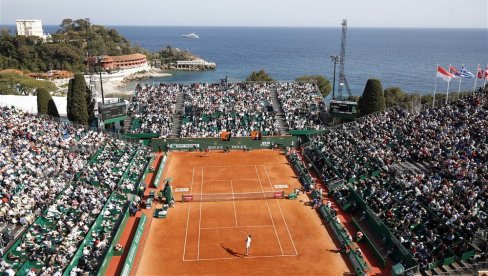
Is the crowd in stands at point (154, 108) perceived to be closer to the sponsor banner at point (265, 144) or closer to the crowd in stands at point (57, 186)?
the crowd in stands at point (57, 186)

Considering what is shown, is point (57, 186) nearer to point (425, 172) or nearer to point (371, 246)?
point (371, 246)

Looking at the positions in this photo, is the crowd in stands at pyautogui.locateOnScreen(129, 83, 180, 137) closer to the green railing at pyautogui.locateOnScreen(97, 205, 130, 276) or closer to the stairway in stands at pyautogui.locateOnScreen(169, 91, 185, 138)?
the stairway in stands at pyautogui.locateOnScreen(169, 91, 185, 138)

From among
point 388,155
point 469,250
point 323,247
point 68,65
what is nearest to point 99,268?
point 323,247

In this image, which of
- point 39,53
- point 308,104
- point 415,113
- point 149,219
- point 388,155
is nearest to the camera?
point 149,219

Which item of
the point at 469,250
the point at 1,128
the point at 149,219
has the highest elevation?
the point at 1,128

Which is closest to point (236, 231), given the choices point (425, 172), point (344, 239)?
point (344, 239)

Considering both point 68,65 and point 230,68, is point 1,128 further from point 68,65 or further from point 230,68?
point 230,68

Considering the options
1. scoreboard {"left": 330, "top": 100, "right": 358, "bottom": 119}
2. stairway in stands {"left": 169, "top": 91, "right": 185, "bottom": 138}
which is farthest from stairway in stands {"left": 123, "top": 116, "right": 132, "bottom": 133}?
scoreboard {"left": 330, "top": 100, "right": 358, "bottom": 119}
